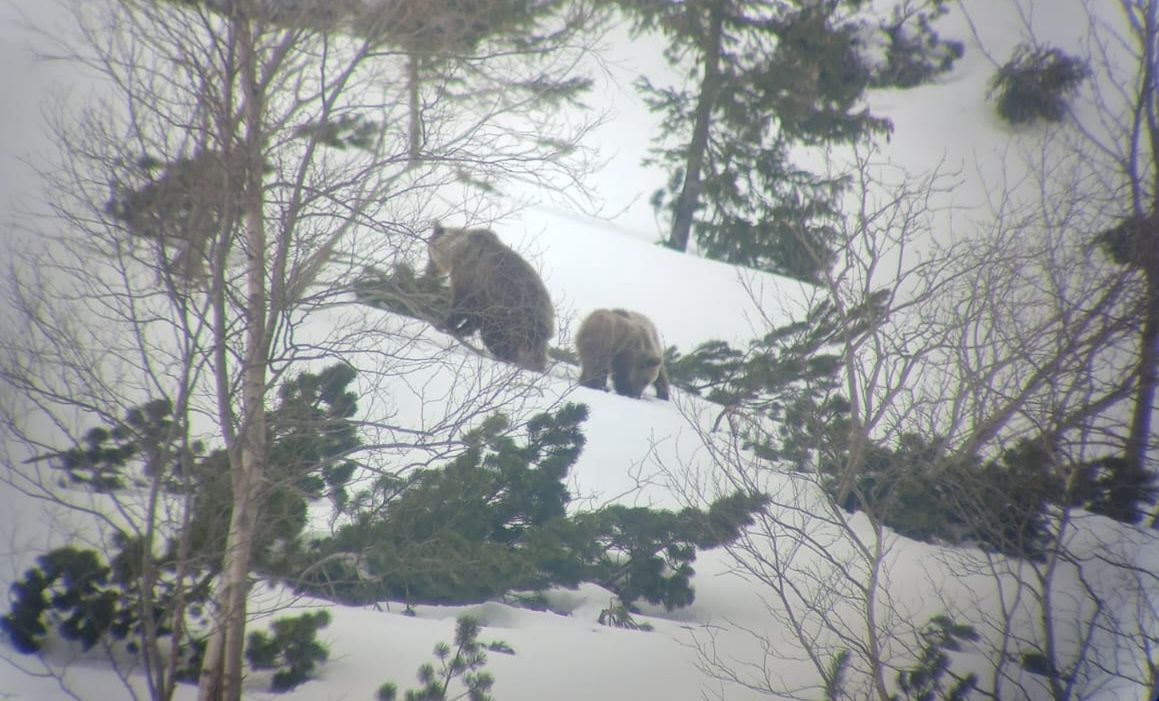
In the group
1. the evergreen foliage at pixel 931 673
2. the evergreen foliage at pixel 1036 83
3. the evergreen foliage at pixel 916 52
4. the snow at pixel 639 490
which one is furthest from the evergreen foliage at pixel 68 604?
the evergreen foliage at pixel 1036 83

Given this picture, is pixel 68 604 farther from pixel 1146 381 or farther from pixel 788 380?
pixel 1146 381

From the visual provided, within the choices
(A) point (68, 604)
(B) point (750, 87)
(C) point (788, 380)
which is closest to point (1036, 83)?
(B) point (750, 87)

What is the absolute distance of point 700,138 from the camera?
5953 millimetres

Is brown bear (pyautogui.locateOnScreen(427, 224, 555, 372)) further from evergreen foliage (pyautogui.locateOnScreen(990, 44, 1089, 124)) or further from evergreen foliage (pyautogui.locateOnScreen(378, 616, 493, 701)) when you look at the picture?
evergreen foliage (pyautogui.locateOnScreen(990, 44, 1089, 124))

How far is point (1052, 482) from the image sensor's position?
190 inches

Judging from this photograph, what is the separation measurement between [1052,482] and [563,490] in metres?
2.82

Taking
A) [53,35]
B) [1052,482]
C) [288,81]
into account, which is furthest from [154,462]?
[1052,482]

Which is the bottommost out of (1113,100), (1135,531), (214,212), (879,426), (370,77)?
(1135,531)

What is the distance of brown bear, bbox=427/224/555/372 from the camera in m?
4.54

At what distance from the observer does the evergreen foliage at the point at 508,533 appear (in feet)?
14.2

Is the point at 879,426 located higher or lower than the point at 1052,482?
higher

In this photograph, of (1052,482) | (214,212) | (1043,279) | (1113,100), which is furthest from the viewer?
(1113,100)

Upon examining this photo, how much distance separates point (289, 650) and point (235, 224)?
2124mm

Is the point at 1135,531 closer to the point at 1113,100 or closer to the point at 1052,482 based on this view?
the point at 1052,482
